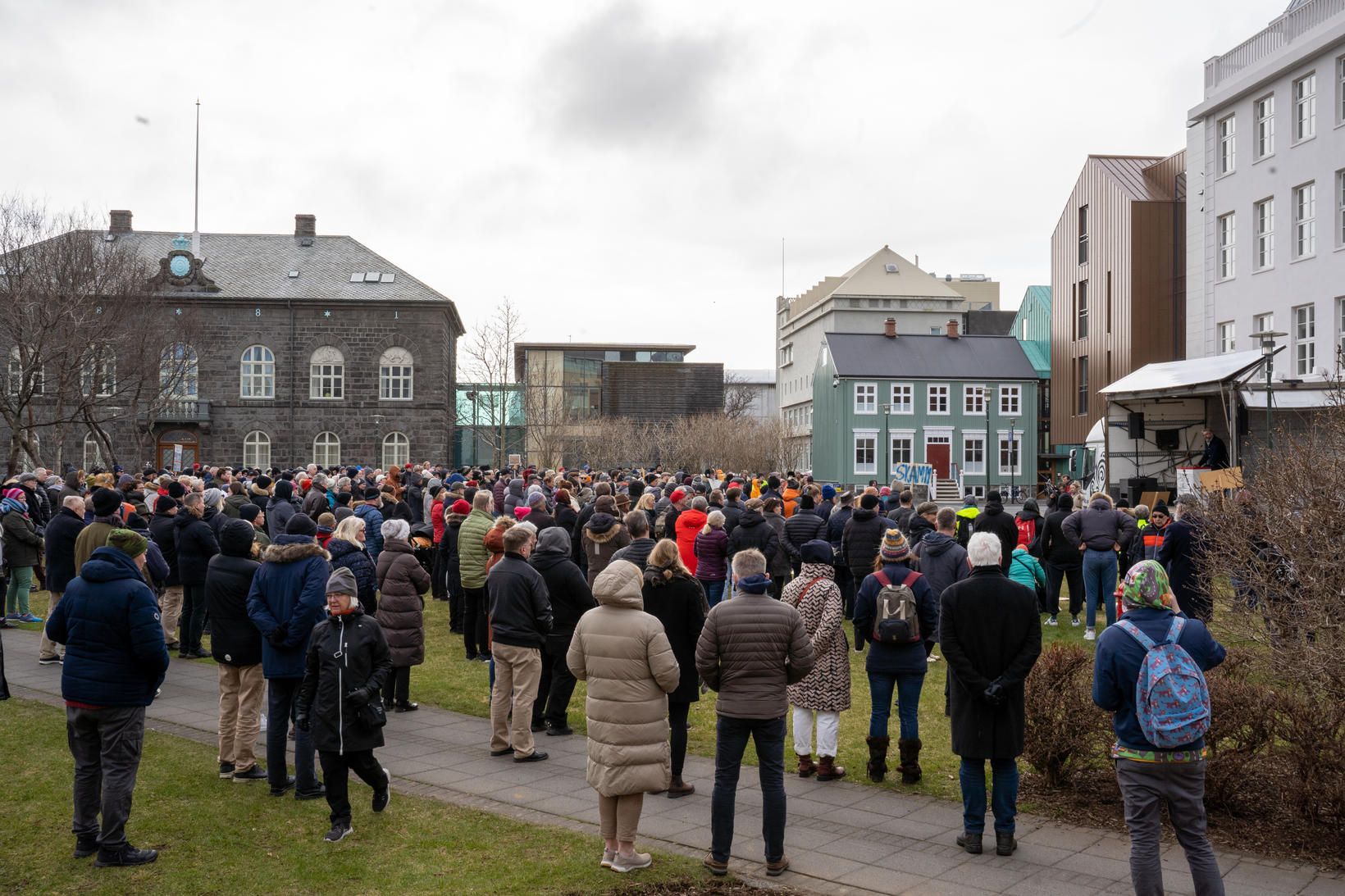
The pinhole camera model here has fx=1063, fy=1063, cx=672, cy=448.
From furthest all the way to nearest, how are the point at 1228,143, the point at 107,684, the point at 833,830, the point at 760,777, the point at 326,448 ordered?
1. the point at 326,448
2. the point at 1228,143
3. the point at 833,830
4. the point at 107,684
5. the point at 760,777

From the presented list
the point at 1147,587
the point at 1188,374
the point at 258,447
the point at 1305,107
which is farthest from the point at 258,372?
the point at 1147,587

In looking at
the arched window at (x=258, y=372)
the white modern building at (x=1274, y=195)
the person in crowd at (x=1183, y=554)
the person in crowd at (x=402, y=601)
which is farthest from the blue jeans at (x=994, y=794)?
the arched window at (x=258, y=372)

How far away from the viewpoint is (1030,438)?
63.6 meters

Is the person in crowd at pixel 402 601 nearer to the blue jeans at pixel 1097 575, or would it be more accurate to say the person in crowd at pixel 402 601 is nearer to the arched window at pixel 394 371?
the blue jeans at pixel 1097 575

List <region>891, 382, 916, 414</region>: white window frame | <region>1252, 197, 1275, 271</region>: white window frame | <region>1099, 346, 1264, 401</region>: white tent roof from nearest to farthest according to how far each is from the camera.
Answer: <region>1099, 346, 1264, 401</region>: white tent roof < <region>1252, 197, 1275, 271</region>: white window frame < <region>891, 382, 916, 414</region>: white window frame

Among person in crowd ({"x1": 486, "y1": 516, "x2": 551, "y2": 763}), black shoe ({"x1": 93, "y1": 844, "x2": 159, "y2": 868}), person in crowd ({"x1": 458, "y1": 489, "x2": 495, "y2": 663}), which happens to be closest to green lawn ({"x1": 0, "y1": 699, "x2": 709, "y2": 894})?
black shoe ({"x1": 93, "y1": 844, "x2": 159, "y2": 868})

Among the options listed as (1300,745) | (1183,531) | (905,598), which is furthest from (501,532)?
(1183,531)

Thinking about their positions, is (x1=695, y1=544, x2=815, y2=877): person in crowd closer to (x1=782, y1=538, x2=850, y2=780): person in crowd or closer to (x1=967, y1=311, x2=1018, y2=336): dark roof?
(x1=782, y1=538, x2=850, y2=780): person in crowd

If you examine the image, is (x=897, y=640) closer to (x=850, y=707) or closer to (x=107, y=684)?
(x=850, y=707)

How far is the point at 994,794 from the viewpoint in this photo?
662 centimetres

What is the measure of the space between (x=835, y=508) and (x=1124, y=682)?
1006cm

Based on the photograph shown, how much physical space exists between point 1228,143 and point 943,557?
29230mm

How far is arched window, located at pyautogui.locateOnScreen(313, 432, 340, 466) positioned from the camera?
179ft

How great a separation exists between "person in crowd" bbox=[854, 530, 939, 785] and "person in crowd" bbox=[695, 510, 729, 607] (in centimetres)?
478
